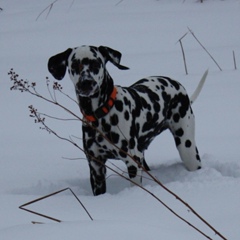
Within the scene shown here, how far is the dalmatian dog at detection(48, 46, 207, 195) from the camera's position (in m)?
4.02

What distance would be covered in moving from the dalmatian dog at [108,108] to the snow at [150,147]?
209 millimetres

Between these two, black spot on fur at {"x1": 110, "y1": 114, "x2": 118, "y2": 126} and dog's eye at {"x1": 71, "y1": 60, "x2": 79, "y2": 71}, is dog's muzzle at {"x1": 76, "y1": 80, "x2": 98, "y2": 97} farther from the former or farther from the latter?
black spot on fur at {"x1": 110, "y1": 114, "x2": 118, "y2": 126}

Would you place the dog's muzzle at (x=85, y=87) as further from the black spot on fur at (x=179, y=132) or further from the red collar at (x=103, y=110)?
the black spot on fur at (x=179, y=132)

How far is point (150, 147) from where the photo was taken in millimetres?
5441

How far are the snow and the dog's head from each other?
1.86ft

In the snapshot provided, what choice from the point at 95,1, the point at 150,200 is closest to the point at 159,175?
the point at 150,200

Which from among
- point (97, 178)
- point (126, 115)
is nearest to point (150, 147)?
point (97, 178)

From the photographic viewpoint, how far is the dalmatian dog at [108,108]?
13.2 ft

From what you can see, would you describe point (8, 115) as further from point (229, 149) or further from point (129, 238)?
point (129, 238)

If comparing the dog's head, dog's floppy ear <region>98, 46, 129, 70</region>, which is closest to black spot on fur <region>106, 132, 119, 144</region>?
the dog's head

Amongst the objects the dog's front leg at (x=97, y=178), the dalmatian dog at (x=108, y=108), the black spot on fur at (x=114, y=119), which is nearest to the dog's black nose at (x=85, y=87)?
the dalmatian dog at (x=108, y=108)

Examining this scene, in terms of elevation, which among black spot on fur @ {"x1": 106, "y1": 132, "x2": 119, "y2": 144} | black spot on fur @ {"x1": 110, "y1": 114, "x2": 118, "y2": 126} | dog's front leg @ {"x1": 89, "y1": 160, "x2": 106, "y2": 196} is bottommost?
dog's front leg @ {"x1": 89, "y1": 160, "x2": 106, "y2": 196}

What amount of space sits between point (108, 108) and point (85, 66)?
0.26m

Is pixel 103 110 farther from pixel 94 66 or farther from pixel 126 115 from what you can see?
pixel 94 66
